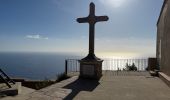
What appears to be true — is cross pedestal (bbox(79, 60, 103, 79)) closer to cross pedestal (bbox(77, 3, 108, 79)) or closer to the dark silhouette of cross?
cross pedestal (bbox(77, 3, 108, 79))

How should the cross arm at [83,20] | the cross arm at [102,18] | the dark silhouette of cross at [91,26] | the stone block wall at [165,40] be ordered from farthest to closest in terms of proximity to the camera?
the cross arm at [83,20]
the dark silhouette of cross at [91,26]
the cross arm at [102,18]
the stone block wall at [165,40]

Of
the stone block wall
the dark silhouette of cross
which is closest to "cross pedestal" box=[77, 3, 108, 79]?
the dark silhouette of cross

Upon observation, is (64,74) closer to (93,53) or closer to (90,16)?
(93,53)

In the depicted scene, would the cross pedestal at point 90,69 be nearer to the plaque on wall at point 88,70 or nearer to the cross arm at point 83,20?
the plaque on wall at point 88,70

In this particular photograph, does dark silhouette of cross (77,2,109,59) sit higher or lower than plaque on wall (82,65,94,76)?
higher

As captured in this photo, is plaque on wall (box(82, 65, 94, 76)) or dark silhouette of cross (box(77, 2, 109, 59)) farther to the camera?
dark silhouette of cross (box(77, 2, 109, 59))

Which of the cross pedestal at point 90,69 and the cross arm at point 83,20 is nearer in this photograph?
the cross pedestal at point 90,69

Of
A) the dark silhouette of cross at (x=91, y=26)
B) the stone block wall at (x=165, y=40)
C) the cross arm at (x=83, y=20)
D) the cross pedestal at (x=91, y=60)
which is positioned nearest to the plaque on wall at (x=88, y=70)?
the cross pedestal at (x=91, y=60)

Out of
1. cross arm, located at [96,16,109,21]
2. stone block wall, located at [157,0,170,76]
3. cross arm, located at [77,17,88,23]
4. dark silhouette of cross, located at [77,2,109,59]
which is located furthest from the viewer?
cross arm, located at [77,17,88,23]

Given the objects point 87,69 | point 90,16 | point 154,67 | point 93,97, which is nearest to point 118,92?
point 93,97

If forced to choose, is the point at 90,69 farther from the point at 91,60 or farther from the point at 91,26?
the point at 91,26

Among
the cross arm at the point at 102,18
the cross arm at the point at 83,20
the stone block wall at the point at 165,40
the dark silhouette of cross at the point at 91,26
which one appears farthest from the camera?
the cross arm at the point at 83,20

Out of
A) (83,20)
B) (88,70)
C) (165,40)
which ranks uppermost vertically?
(83,20)

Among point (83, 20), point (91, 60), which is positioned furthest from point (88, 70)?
point (83, 20)
